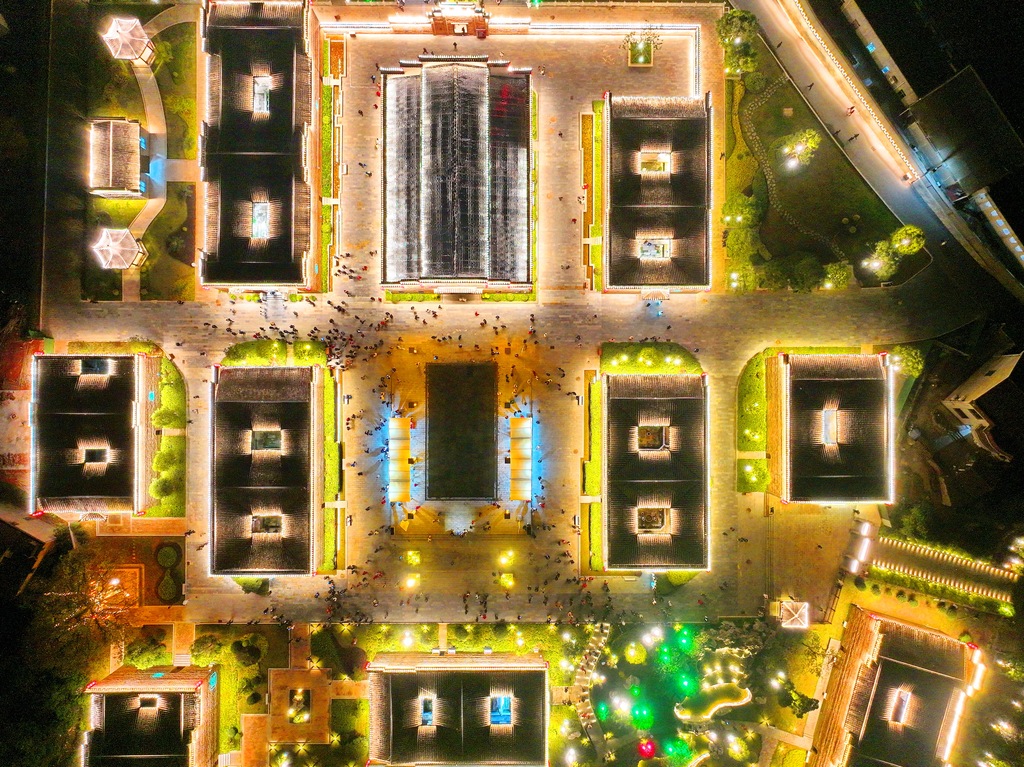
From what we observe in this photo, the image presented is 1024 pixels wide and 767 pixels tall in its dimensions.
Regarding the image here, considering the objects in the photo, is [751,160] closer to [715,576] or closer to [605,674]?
[715,576]

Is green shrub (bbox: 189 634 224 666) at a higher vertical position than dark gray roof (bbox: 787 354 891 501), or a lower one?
lower

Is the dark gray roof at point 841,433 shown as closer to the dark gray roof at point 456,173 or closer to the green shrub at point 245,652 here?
the dark gray roof at point 456,173

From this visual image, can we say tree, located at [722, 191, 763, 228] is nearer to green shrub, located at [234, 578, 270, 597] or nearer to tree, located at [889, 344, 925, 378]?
tree, located at [889, 344, 925, 378]

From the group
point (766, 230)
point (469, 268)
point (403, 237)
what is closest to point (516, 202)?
point (469, 268)

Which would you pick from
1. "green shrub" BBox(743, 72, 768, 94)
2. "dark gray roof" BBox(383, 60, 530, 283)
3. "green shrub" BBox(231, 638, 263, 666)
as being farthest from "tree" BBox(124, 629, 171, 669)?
"green shrub" BBox(743, 72, 768, 94)

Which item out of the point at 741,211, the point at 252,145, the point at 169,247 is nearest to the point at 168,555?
the point at 169,247

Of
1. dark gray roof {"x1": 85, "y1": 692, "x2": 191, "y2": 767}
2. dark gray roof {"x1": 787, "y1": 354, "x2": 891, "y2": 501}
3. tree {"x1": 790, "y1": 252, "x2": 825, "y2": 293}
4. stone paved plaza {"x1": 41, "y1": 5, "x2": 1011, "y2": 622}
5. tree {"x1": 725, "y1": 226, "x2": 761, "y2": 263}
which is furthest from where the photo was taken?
stone paved plaza {"x1": 41, "y1": 5, "x2": 1011, "y2": 622}
